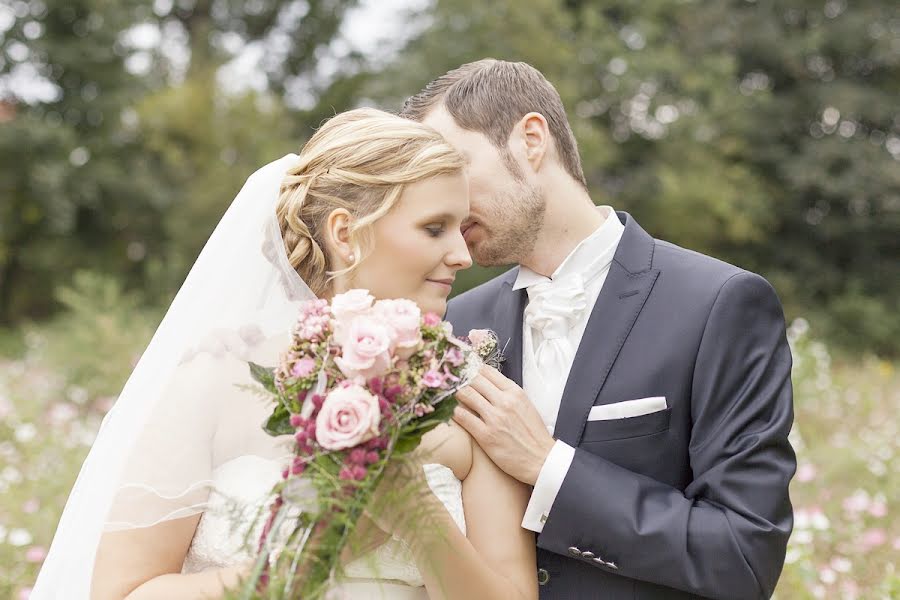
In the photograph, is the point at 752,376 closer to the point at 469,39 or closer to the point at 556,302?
the point at 556,302

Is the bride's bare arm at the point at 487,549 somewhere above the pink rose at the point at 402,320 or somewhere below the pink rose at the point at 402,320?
below

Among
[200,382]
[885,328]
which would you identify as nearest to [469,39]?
[885,328]

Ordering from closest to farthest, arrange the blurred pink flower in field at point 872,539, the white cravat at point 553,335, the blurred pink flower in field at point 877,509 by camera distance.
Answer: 1. the white cravat at point 553,335
2. the blurred pink flower in field at point 872,539
3. the blurred pink flower in field at point 877,509

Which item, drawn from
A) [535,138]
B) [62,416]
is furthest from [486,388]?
[62,416]

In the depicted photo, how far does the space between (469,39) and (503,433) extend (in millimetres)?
14125

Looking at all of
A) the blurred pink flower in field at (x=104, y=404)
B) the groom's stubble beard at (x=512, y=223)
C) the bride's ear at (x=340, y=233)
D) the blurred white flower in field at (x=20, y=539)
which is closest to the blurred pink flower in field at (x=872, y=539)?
the groom's stubble beard at (x=512, y=223)

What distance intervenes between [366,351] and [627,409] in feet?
3.63

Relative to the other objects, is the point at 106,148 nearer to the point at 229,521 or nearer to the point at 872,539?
A: the point at 872,539

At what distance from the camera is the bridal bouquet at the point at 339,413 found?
1853 mm

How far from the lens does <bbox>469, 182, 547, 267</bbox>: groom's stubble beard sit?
3.13 meters

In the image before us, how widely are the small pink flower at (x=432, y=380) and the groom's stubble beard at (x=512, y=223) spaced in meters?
1.20

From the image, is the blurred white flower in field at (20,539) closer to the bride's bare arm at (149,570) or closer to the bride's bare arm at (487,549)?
the bride's bare arm at (149,570)

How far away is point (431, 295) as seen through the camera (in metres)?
2.69

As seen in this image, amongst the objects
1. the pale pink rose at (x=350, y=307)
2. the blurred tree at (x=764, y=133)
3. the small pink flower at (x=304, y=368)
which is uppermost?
the pale pink rose at (x=350, y=307)
